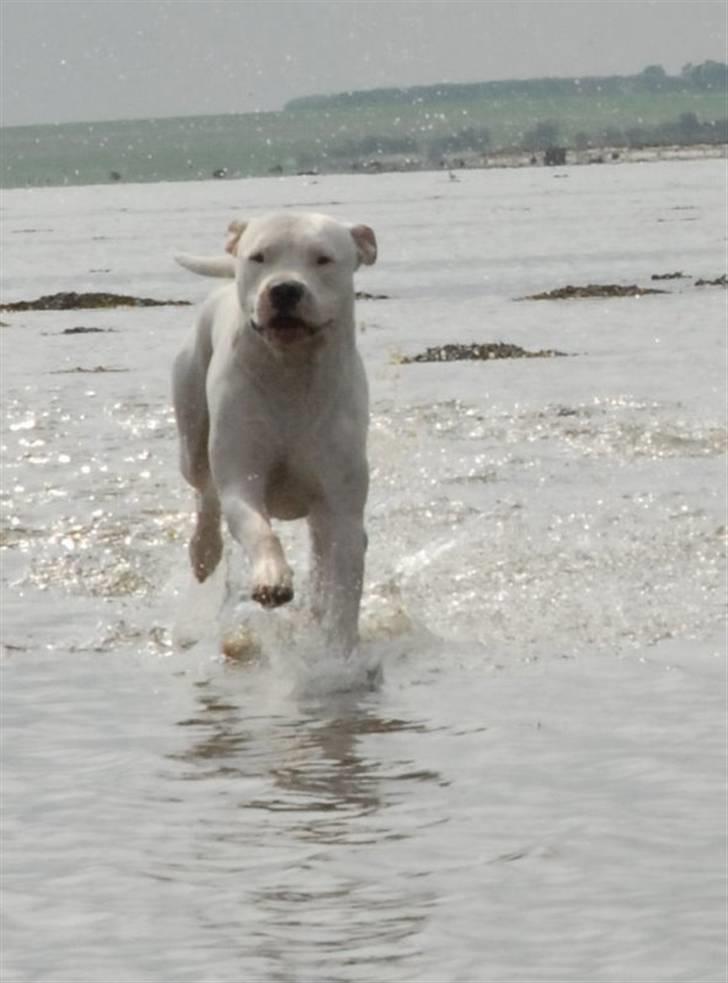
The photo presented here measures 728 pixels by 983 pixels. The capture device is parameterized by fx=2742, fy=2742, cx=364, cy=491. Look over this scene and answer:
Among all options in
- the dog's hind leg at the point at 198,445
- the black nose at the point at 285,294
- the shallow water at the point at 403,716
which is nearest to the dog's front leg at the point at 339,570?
the shallow water at the point at 403,716

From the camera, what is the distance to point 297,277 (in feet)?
28.2

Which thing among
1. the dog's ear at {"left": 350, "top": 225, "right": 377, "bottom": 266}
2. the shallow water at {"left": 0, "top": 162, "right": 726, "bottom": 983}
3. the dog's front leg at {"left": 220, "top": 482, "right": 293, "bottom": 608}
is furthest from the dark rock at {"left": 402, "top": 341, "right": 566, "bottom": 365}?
the dog's front leg at {"left": 220, "top": 482, "right": 293, "bottom": 608}

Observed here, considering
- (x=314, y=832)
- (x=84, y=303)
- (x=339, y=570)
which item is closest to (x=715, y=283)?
(x=84, y=303)

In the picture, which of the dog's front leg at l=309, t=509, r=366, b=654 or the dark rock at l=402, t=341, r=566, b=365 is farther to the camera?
the dark rock at l=402, t=341, r=566, b=365

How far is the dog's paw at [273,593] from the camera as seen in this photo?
8.41 m

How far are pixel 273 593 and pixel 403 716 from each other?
0.66 metres

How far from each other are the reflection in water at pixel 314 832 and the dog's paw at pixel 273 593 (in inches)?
16.5

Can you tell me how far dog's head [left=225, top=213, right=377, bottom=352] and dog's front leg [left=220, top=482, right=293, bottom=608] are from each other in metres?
0.53

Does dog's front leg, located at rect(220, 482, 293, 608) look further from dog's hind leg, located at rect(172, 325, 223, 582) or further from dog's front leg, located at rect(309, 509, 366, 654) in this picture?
dog's hind leg, located at rect(172, 325, 223, 582)

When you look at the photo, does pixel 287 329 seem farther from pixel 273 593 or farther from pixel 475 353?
pixel 475 353

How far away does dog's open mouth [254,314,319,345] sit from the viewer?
8.57m

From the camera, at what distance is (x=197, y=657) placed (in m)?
9.95

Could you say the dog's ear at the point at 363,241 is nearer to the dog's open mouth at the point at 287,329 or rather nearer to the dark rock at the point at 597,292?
the dog's open mouth at the point at 287,329

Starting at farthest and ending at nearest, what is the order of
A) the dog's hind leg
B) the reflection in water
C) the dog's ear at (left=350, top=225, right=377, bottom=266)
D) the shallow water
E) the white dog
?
1. the dog's hind leg
2. the dog's ear at (left=350, top=225, right=377, bottom=266)
3. the white dog
4. the shallow water
5. the reflection in water
